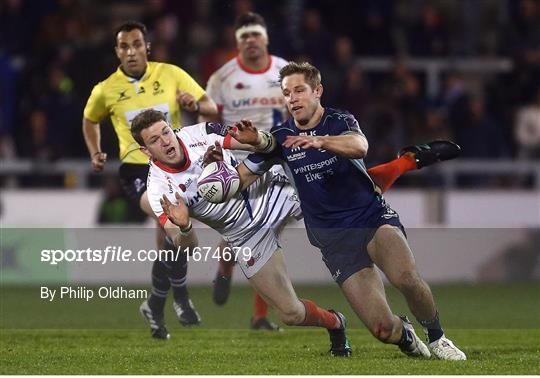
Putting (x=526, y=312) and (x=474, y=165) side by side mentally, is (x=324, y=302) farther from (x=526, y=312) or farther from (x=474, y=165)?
(x=474, y=165)

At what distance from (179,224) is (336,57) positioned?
773cm

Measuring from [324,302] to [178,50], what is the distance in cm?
749

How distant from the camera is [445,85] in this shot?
701 inches

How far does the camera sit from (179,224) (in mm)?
9305

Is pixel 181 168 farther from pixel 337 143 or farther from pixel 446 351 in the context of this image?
pixel 446 351

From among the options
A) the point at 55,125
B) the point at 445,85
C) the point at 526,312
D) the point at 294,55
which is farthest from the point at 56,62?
the point at 526,312

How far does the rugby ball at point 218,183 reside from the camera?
939cm

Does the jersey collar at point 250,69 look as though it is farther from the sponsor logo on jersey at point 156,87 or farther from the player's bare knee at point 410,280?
the player's bare knee at point 410,280

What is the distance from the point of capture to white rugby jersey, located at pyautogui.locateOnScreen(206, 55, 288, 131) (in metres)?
12.1

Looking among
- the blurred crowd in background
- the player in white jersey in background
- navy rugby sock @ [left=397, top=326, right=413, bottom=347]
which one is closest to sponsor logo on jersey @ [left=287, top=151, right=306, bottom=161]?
navy rugby sock @ [left=397, top=326, right=413, bottom=347]

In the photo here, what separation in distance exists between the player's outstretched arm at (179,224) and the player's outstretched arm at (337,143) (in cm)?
98

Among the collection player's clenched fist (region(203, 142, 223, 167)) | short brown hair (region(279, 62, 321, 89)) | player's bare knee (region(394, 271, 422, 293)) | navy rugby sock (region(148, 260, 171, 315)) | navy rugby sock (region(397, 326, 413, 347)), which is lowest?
navy rugby sock (region(148, 260, 171, 315))

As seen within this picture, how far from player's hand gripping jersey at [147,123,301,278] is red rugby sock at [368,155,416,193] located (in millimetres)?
601

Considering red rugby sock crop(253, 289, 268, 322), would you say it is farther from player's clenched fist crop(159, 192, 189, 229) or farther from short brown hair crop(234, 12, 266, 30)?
short brown hair crop(234, 12, 266, 30)
